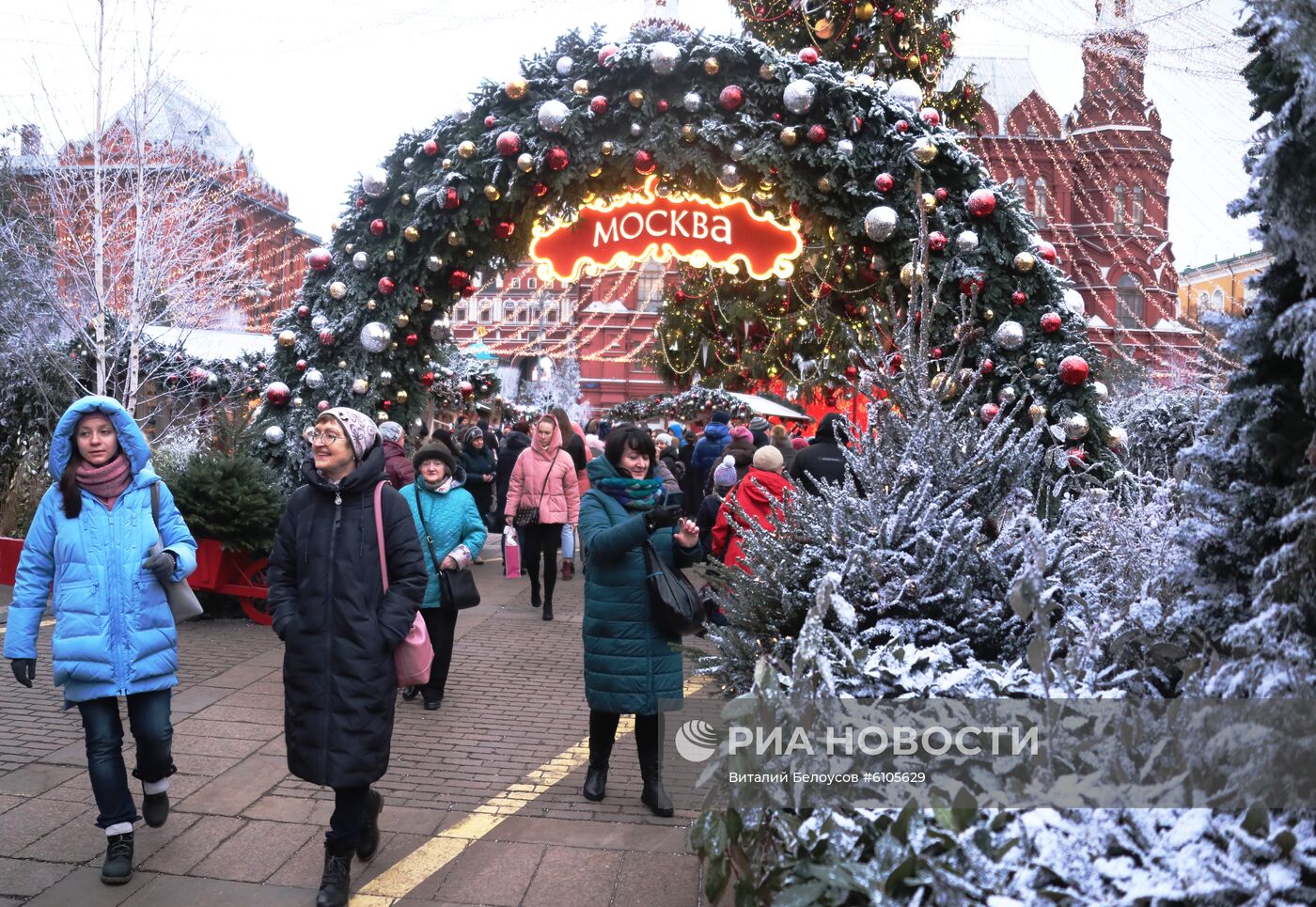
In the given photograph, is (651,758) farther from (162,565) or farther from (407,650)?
(162,565)

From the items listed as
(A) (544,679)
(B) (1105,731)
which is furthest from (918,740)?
(A) (544,679)

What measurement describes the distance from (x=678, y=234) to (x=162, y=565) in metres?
6.11

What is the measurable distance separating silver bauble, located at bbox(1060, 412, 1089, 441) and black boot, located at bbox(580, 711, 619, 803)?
4.09 meters

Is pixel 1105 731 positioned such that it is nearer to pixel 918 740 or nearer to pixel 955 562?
pixel 918 740

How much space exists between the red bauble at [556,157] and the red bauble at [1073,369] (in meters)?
4.09

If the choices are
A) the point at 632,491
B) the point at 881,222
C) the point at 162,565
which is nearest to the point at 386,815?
the point at 162,565

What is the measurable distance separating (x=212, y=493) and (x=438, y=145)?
344 cm

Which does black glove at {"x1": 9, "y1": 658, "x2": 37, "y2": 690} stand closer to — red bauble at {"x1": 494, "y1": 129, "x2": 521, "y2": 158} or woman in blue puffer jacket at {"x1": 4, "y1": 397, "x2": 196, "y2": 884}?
woman in blue puffer jacket at {"x1": 4, "y1": 397, "x2": 196, "y2": 884}

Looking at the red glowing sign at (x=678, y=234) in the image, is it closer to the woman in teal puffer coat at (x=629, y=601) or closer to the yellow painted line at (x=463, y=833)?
the woman in teal puffer coat at (x=629, y=601)

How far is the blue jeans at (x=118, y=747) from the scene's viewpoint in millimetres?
4234

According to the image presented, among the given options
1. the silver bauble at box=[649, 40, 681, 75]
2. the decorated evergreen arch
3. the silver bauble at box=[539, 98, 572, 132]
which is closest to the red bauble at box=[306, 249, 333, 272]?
the decorated evergreen arch

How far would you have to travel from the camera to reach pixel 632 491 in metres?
5.03

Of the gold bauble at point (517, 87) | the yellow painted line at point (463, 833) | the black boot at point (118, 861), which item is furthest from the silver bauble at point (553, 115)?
the black boot at point (118, 861)

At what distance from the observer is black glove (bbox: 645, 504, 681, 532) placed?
477 cm
